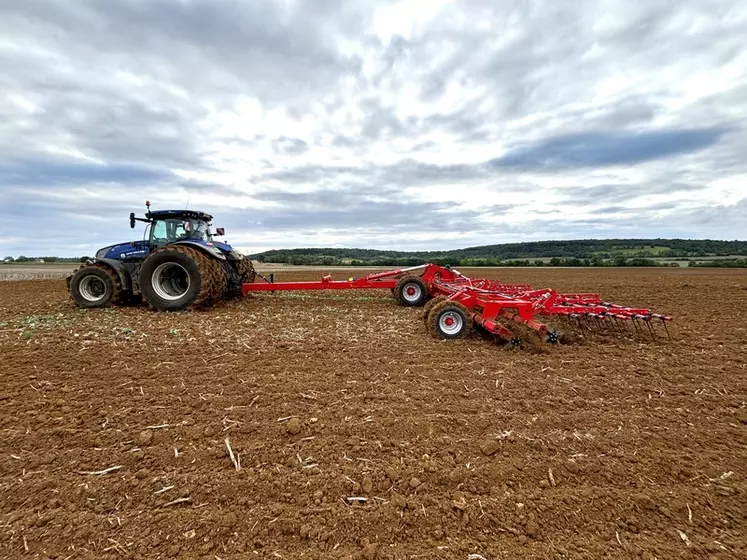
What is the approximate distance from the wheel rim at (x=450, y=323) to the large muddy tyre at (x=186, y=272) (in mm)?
5049

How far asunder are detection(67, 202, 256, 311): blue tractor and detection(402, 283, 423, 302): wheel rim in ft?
14.0

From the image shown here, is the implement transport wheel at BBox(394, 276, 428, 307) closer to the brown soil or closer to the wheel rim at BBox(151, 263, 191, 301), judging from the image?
the brown soil

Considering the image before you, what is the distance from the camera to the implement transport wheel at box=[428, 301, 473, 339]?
5.91m

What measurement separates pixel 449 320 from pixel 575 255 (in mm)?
51176

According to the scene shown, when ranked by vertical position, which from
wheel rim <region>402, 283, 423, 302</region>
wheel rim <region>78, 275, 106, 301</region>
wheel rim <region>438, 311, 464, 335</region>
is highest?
wheel rim <region>78, 275, 106, 301</region>

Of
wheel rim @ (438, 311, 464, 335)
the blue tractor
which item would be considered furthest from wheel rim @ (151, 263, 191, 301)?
wheel rim @ (438, 311, 464, 335)

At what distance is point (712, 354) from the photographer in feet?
16.7

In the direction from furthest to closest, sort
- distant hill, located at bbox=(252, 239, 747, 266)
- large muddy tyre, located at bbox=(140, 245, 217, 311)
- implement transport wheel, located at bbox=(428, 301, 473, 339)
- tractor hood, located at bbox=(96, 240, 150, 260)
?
distant hill, located at bbox=(252, 239, 747, 266)
tractor hood, located at bbox=(96, 240, 150, 260)
large muddy tyre, located at bbox=(140, 245, 217, 311)
implement transport wheel, located at bbox=(428, 301, 473, 339)

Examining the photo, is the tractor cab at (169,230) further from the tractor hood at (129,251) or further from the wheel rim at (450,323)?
the wheel rim at (450,323)

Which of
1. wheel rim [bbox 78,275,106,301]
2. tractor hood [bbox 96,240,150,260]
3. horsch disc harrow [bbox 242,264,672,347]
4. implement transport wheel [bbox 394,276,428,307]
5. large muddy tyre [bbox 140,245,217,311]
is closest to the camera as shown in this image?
horsch disc harrow [bbox 242,264,672,347]

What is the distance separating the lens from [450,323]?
6039mm

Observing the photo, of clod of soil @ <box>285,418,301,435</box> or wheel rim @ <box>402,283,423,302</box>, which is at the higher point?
wheel rim @ <box>402,283,423,302</box>

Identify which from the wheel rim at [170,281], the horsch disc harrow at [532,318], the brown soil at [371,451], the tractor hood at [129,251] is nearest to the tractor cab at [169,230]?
the tractor hood at [129,251]

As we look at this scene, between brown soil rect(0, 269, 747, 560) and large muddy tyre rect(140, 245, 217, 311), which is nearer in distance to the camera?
brown soil rect(0, 269, 747, 560)
